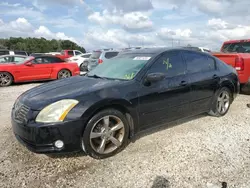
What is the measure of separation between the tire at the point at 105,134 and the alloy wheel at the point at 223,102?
2.53m

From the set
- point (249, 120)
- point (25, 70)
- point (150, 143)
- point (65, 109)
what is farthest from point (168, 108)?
point (25, 70)

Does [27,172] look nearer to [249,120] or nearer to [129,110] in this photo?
[129,110]

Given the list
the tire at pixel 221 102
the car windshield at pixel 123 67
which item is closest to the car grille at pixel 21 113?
the car windshield at pixel 123 67

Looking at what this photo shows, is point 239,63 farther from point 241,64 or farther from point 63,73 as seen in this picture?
point 63,73

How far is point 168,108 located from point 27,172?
7.64 feet

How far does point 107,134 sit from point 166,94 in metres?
1.21

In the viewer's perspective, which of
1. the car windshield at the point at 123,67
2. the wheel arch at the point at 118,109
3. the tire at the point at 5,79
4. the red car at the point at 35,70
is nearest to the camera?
the wheel arch at the point at 118,109

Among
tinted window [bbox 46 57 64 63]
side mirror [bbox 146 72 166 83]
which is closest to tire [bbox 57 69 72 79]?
tinted window [bbox 46 57 64 63]

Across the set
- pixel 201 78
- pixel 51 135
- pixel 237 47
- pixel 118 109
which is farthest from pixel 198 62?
Result: pixel 237 47

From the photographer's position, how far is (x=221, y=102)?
5.05 meters

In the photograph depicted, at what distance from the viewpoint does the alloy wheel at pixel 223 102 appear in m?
5.01

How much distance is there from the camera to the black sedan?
9.84 ft

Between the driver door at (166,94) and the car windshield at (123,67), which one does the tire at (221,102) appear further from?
the car windshield at (123,67)

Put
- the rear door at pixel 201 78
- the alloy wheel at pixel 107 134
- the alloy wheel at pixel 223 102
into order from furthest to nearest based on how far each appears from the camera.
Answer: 1. the alloy wheel at pixel 223 102
2. the rear door at pixel 201 78
3. the alloy wheel at pixel 107 134
